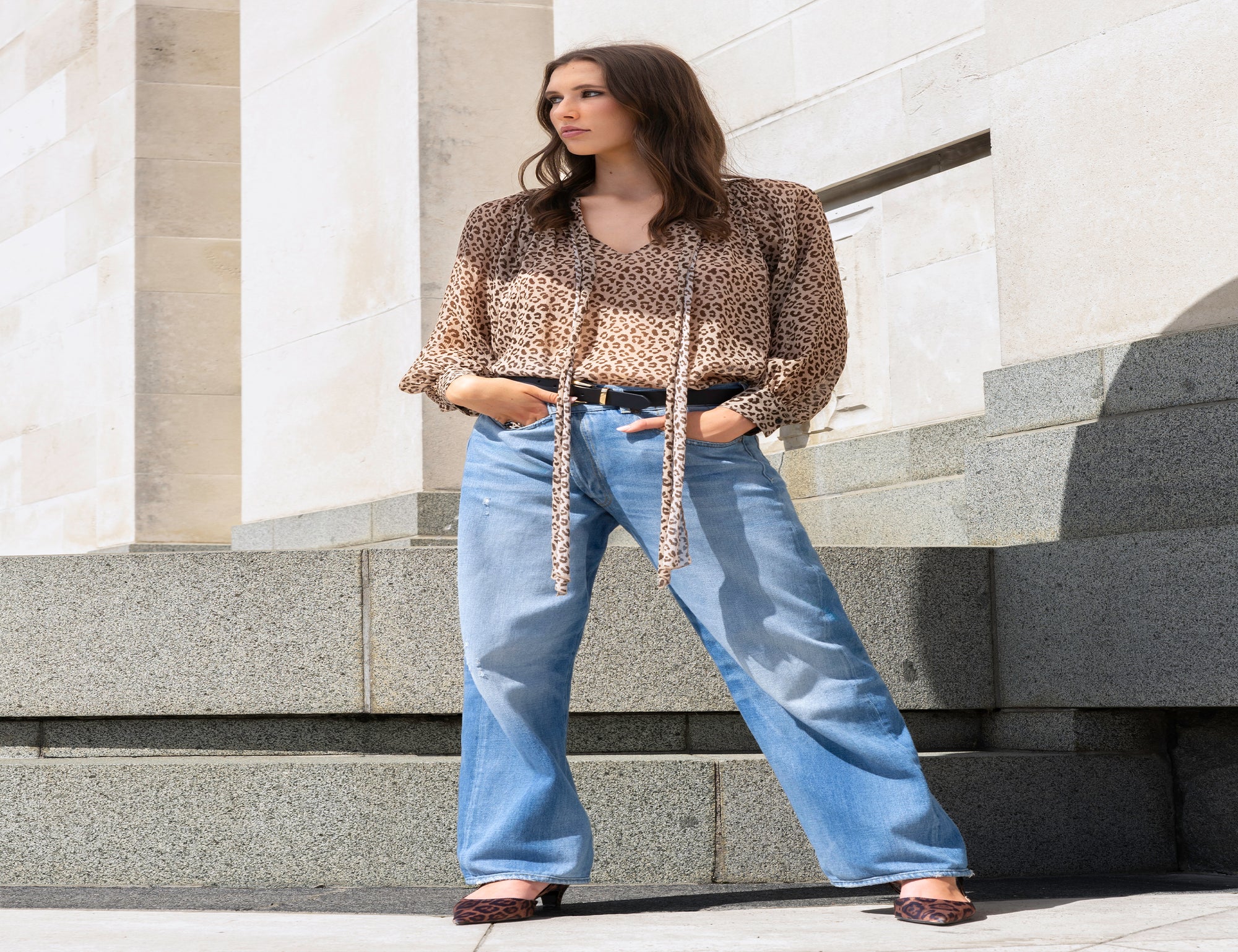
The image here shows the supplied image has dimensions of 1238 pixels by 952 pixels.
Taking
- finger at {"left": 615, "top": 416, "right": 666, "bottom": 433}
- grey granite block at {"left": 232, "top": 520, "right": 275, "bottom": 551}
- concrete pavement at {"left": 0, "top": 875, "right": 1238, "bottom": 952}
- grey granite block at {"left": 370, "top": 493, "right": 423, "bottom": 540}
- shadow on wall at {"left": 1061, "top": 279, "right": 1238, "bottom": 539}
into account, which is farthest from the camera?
grey granite block at {"left": 232, "top": 520, "right": 275, "bottom": 551}

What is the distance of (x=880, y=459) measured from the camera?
6.70m

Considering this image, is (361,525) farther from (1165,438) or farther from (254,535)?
(1165,438)

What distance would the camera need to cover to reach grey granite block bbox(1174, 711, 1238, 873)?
5031mm

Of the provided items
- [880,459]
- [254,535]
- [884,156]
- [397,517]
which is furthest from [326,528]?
[884,156]

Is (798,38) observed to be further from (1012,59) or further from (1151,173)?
(1151,173)

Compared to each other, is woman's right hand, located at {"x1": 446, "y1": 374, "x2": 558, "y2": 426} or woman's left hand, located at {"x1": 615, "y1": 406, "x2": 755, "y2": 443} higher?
woman's right hand, located at {"x1": 446, "y1": 374, "x2": 558, "y2": 426}

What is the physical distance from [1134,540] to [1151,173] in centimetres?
118

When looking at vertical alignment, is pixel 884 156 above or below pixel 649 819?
above

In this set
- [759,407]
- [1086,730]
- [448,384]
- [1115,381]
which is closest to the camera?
[759,407]

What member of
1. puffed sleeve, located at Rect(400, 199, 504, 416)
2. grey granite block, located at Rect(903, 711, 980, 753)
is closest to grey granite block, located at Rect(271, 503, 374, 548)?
grey granite block, located at Rect(903, 711, 980, 753)

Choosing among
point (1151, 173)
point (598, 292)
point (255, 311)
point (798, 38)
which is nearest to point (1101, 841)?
point (1151, 173)

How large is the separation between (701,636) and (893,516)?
2.82m

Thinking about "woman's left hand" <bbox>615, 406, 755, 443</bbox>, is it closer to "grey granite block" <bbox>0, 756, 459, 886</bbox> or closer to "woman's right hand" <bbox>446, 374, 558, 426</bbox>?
"woman's right hand" <bbox>446, 374, 558, 426</bbox>

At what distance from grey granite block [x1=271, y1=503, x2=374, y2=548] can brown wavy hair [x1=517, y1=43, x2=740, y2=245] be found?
15.6ft
